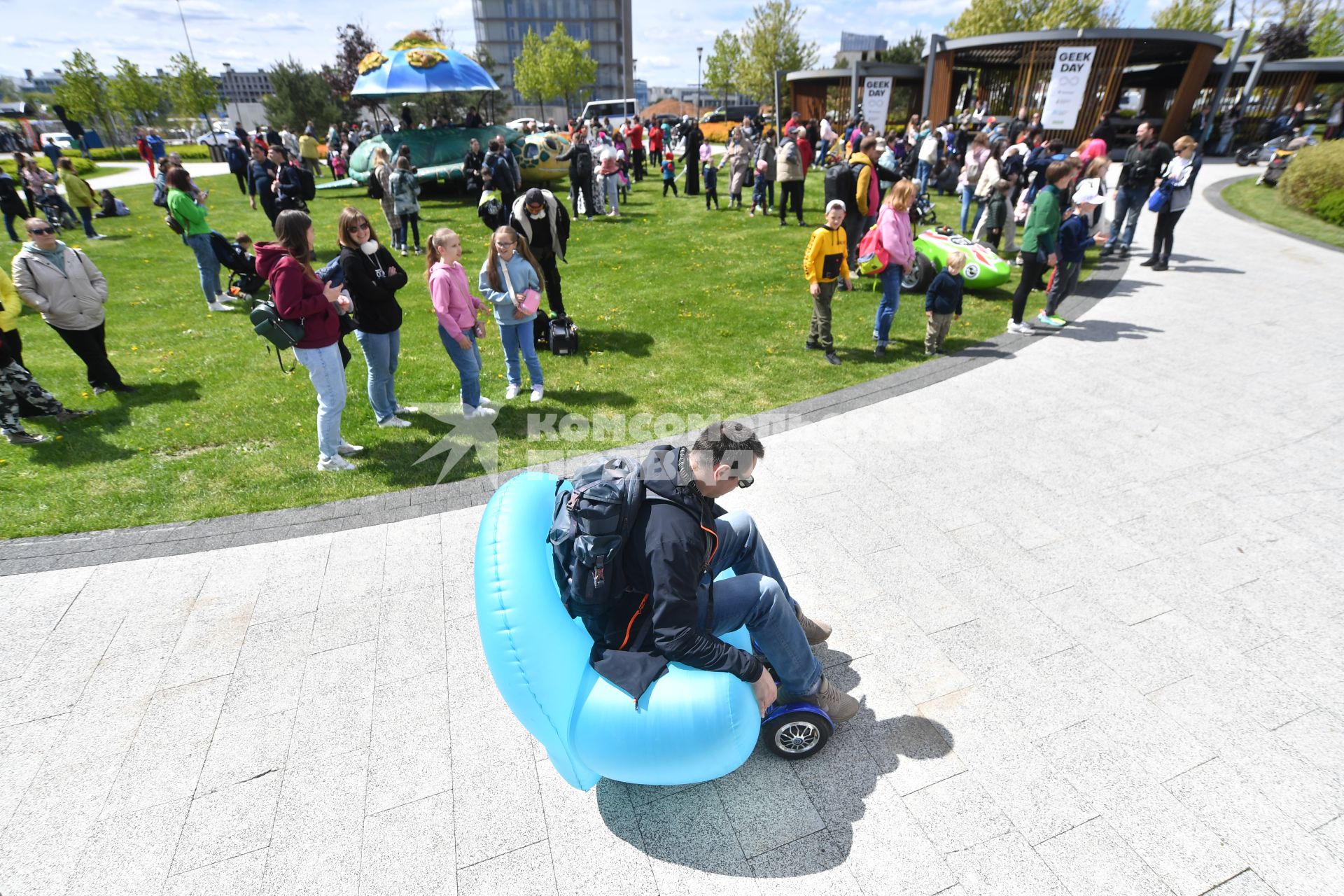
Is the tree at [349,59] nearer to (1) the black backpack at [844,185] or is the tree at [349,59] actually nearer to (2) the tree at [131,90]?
(2) the tree at [131,90]

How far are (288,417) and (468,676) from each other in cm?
479

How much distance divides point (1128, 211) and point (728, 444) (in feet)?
43.9

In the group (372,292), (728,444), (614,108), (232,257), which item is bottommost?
(232,257)

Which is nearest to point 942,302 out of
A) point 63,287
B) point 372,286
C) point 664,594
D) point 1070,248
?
point 1070,248

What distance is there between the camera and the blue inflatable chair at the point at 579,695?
2.73m

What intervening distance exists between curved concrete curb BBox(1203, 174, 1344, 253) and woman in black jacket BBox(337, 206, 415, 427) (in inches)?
697

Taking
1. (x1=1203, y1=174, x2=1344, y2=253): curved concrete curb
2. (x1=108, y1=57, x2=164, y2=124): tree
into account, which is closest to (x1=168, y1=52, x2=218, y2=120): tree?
(x1=108, y1=57, x2=164, y2=124): tree

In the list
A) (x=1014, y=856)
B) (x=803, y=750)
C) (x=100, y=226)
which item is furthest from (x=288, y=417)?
(x=100, y=226)

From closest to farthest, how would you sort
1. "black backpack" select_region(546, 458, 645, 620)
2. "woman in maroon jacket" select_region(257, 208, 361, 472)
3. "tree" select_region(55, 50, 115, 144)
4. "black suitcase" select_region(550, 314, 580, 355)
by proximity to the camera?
"black backpack" select_region(546, 458, 645, 620) → "woman in maroon jacket" select_region(257, 208, 361, 472) → "black suitcase" select_region(550, 314, 580, 355) → "tree" select_region(55, 50, 115, 144)

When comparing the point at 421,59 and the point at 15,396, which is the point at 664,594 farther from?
the point at 421,59

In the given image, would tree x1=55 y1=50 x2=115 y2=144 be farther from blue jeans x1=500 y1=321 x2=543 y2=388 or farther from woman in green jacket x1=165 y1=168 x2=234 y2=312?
blue jeans x1=500 y1=321 x2=543 y2=388

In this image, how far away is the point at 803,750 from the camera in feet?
11.3

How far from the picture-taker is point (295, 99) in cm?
3788

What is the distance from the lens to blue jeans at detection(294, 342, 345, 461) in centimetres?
568
